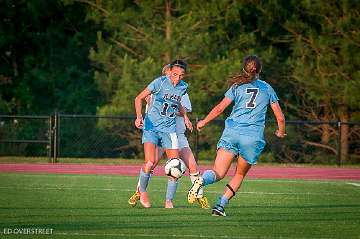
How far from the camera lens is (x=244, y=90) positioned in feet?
42.9

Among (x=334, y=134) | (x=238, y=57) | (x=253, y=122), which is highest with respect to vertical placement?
(x=253, y=122)

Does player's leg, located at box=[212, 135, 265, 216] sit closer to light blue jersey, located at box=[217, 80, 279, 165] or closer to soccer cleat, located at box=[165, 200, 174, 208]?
light blue jersey, located at box=[217, 80, 279, 165]

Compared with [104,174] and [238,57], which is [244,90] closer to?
[104,174]

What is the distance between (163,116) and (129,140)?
21.0m

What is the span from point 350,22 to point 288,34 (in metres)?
3.57

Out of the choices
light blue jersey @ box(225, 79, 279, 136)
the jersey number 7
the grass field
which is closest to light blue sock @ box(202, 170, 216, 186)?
the grass field

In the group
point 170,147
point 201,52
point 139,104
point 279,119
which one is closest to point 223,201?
point 279,119

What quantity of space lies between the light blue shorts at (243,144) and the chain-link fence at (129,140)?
20349 millimetres

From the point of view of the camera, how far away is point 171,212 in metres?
13.7

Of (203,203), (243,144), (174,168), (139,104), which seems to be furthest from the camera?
(139,104)

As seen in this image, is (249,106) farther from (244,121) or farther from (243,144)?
(243,144)

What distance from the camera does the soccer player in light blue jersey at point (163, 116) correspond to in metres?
14.4

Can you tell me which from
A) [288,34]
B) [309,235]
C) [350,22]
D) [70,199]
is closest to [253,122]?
[309,235]

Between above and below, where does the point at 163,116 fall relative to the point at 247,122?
below
